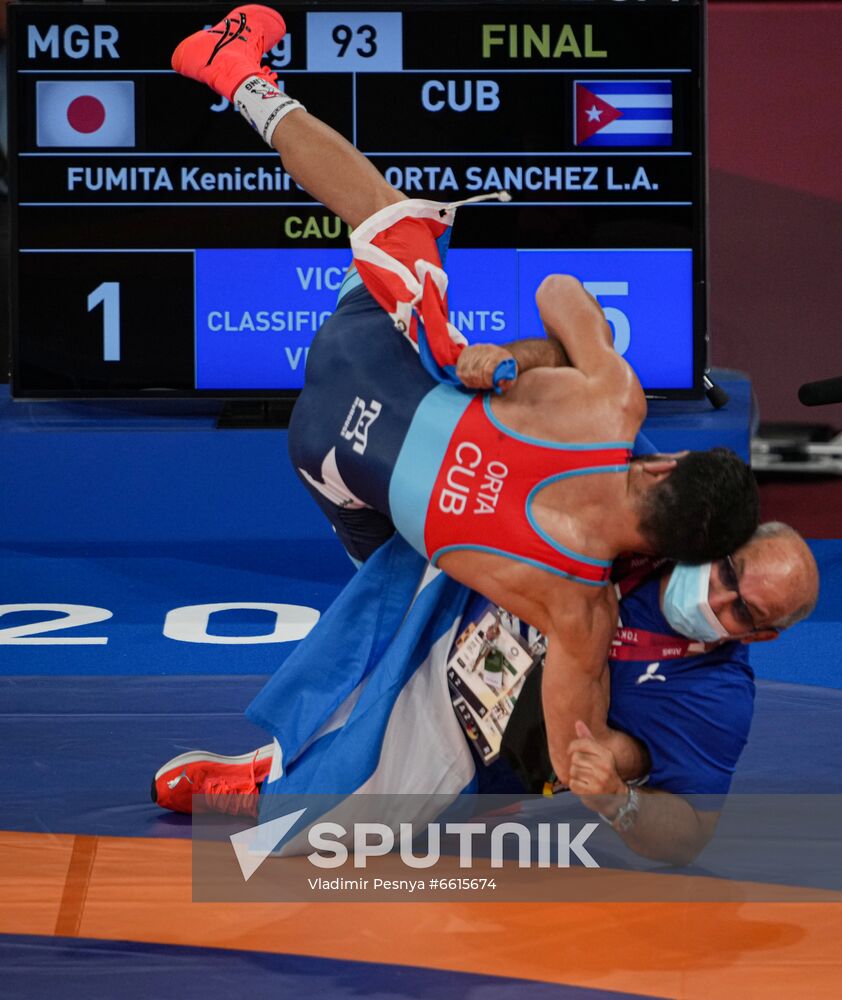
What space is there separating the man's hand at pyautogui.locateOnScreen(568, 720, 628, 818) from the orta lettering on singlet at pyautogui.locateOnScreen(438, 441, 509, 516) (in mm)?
380

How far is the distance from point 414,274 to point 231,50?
2.46ft

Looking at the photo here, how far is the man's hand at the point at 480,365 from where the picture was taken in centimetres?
274

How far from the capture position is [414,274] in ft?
9.67

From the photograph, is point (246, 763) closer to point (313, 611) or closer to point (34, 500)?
point (313, 611)

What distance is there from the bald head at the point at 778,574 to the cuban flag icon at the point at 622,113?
270cm

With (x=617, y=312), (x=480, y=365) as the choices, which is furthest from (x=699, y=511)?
(x=617, y=312)

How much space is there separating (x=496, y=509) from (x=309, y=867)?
715 mm

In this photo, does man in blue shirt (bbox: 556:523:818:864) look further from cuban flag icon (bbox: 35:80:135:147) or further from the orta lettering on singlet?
cuban flag icon (bbox: 35:80:135:147)

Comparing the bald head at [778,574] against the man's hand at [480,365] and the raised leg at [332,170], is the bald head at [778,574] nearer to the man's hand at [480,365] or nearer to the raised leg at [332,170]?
the man's hand at [480,365]

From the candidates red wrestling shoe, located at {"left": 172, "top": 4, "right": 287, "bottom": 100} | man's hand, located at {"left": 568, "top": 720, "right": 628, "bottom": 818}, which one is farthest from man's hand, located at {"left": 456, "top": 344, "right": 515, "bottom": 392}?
red wrestling shoe, located at {"left": 172, "top": 4, "right": 287, "bottom": 100}

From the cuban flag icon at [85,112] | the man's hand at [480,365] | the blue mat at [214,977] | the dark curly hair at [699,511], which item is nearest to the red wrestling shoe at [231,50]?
the man's hand at [480,365]

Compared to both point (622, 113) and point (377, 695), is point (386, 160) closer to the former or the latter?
point (622, 113)

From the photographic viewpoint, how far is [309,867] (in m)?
2.94

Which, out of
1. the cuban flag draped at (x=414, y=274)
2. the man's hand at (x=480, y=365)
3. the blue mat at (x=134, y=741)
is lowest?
the blue mat at (x=134, y=741)
